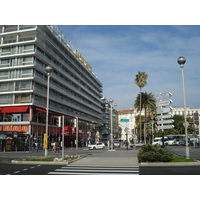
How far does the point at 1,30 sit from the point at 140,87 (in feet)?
98.8

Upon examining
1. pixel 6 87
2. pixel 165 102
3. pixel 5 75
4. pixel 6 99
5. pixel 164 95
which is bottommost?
pixel 165 102

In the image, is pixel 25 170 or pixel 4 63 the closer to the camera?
pixel 25 170

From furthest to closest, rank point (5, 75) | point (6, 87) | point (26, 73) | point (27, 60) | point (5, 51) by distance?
point (5, 51), point (5, 75), point (6, 87), point (27, 60), point (26, 73)

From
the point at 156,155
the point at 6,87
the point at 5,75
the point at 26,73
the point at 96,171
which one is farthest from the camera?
the point at 5,75

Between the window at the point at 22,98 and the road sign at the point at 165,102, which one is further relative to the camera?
the window at the point at 22,98

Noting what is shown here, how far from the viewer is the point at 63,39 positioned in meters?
57.5

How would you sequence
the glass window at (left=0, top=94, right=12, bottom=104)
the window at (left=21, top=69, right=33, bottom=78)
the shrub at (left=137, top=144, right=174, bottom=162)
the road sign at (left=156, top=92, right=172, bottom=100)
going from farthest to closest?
the glass window at (left=0, top=94, right=12, bottom=104) < the window at (left=21, top=69, right=33, bottom=78) < the road sign at (left=156, top=92, right=172, bottom=100) < the shrub at (left=137, top=144, right=174, bottom=162)

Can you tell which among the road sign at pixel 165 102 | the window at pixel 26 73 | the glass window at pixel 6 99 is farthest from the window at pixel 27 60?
the road sign at pixel 165 102

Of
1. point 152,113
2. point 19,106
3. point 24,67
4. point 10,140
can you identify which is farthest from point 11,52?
point 152,113

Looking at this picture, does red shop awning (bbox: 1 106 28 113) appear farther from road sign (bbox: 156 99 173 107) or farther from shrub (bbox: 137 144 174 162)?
shrub (bbox: 137 144 174 162)

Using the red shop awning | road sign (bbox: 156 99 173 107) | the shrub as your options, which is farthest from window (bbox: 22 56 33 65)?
the shrub

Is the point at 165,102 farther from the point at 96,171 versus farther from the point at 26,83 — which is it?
the point at 26,83

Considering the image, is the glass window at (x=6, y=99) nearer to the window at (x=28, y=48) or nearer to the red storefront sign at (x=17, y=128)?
the red storefront sign at (x=17, y=128)

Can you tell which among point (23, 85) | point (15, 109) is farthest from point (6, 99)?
point (23, 85)
